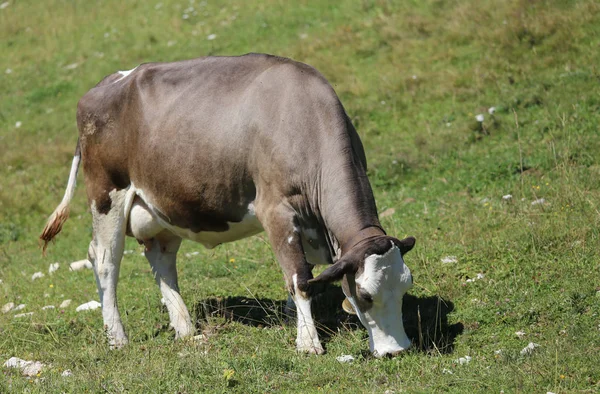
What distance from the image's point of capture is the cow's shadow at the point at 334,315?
279 inches

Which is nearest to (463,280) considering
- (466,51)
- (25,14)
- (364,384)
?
(364,384)

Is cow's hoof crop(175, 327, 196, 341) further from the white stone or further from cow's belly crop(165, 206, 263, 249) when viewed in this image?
the white stone

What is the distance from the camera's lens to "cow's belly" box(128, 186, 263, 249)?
8008 mm

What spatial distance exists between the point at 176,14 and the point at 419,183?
10687 mm

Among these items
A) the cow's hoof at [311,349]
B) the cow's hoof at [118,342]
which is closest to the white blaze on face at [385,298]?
the cow's hoof at [311,349]

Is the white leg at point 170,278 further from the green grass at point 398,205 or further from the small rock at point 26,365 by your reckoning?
the small rock at point 26,365

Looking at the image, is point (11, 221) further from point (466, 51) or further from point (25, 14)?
point (25, 14)

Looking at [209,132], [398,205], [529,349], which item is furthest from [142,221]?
[529,349]

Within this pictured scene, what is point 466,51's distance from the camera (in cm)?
1457

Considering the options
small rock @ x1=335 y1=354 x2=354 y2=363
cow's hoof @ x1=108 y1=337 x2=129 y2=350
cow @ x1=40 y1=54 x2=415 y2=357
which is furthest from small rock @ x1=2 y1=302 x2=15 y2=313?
small rock @ x1=335 y1=354 x2=354 y2=363

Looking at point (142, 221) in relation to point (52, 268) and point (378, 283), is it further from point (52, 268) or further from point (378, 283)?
point (378, 283)

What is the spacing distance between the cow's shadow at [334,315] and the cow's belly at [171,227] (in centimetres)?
66

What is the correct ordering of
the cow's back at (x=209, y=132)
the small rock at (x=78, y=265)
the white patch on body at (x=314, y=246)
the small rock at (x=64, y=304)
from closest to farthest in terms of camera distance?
the cow's back at (x=209, y=132) < the white patch on body at (x=314, y=246) < the small rock at (x=64, y=304) < the small rock at (x=78, y=265)

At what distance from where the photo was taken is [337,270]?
645cm
